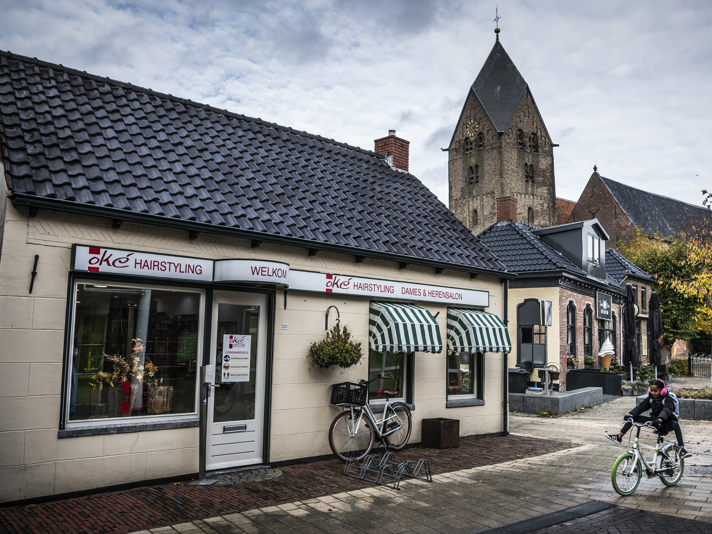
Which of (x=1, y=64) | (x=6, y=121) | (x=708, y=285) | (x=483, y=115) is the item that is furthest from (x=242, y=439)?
(x=483, y=115)

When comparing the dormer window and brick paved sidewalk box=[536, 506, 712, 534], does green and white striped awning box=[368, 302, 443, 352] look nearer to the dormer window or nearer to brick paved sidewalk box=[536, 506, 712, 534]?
brick paved sidewalk box=[536, 506, 712, 534]

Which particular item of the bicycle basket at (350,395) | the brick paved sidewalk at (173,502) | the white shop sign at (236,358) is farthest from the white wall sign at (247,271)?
A: the brick paved sidewalk at (173,502)

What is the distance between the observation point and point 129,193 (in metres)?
7.80

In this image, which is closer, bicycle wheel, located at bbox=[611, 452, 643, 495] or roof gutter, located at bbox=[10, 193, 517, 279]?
roof gutter, located at bbox=[10, 193, 517, 279]

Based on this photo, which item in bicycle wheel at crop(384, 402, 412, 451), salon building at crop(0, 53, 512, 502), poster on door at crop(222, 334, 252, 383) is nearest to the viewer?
salon building at crop(0, 53, 512, 502)

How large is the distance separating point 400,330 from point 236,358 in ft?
9.43

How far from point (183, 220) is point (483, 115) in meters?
51.1

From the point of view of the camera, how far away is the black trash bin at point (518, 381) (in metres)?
18.8

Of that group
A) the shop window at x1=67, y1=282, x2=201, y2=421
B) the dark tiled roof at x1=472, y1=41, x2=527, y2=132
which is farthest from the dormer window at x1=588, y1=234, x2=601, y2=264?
the dark tiled roof at x1=472, y1=41, x2=527, y2=132

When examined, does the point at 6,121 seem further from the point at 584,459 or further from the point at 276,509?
the point at 584,459

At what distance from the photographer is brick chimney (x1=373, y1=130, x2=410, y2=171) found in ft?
48.3

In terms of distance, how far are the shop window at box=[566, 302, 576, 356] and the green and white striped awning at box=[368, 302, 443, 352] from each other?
13455 mm

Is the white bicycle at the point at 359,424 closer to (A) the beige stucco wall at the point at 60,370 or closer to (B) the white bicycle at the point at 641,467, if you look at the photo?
(A) the beige stucco wall at the point at 60,370

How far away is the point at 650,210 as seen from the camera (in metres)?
47.4
